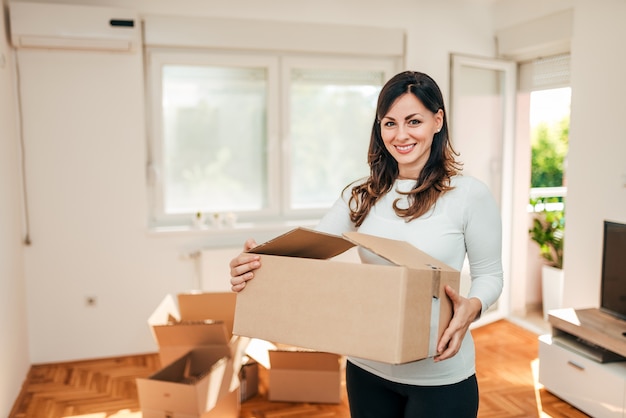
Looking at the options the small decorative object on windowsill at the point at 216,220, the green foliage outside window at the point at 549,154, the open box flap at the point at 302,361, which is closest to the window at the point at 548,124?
the green foliage outside window at the point at 549,154

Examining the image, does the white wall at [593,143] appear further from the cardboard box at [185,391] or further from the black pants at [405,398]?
the black pants at [405,398]

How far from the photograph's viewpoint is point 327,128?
13.2 feet

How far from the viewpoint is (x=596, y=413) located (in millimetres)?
2695

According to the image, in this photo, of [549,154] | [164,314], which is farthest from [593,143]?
[549,154]

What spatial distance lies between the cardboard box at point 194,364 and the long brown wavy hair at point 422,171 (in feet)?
4.36

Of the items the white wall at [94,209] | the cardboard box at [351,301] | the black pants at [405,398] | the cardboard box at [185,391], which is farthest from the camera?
the white wall at [94,209]

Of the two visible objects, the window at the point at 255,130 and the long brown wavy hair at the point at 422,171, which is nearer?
the long brown wavy hair at the point at 422,171

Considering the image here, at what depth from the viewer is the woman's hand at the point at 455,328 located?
1.09m

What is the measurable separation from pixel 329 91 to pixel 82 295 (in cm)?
209

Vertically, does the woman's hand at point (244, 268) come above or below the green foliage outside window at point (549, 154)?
below

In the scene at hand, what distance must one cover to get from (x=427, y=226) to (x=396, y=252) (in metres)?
0.24

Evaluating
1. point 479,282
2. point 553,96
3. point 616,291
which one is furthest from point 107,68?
point 553,96

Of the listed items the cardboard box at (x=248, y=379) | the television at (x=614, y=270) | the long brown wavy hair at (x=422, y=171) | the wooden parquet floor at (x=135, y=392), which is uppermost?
the long brown wavy hair at (x=422, y=171)

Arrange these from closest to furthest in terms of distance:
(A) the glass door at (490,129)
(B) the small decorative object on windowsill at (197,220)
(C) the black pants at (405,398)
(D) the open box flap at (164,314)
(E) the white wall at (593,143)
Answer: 1. (C) the black pants at (405,398)
2. (D) the open box flap at (164,314)
3. (E) the white wall at (593,143)
4. (B) the small decorative object on windowsill at (197,220)
5. (A) the glass door at (490,129)
